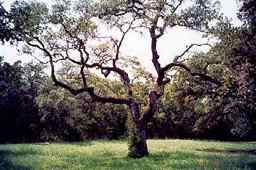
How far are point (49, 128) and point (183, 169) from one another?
5579cm

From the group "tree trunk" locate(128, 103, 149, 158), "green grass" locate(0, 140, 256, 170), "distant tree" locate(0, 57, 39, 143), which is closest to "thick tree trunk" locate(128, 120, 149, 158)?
"tree trunk" locate(128, 103, 149, 158)

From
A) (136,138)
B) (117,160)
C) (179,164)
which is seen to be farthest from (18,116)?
(179,164)

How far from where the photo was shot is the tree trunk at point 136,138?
33312 millimetres

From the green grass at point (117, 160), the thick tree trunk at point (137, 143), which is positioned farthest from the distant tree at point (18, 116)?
the thick tree trunk at point (137, 143)

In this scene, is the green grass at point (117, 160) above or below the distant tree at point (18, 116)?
below

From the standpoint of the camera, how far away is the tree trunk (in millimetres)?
33312

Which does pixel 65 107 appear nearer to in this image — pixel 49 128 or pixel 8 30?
pixel 49 128

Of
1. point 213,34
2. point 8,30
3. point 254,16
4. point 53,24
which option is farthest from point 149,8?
point 8,30

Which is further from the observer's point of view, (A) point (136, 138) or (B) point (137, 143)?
(A) point (136, 138)

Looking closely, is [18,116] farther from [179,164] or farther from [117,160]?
[179,164]

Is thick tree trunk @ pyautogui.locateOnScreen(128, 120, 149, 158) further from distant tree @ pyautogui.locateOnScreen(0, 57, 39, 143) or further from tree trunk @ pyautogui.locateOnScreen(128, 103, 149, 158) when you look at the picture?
distant tree @ pyautogui.locateOnScreen(0, 57, 39, 143)

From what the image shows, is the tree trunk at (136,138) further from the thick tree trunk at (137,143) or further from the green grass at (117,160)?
the green grass at (117,160)

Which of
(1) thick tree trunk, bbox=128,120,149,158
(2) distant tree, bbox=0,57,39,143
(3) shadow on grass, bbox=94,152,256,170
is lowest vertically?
(3) shadow on grass, bbox=94,152,256,170

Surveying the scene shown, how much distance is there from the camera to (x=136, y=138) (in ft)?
112
